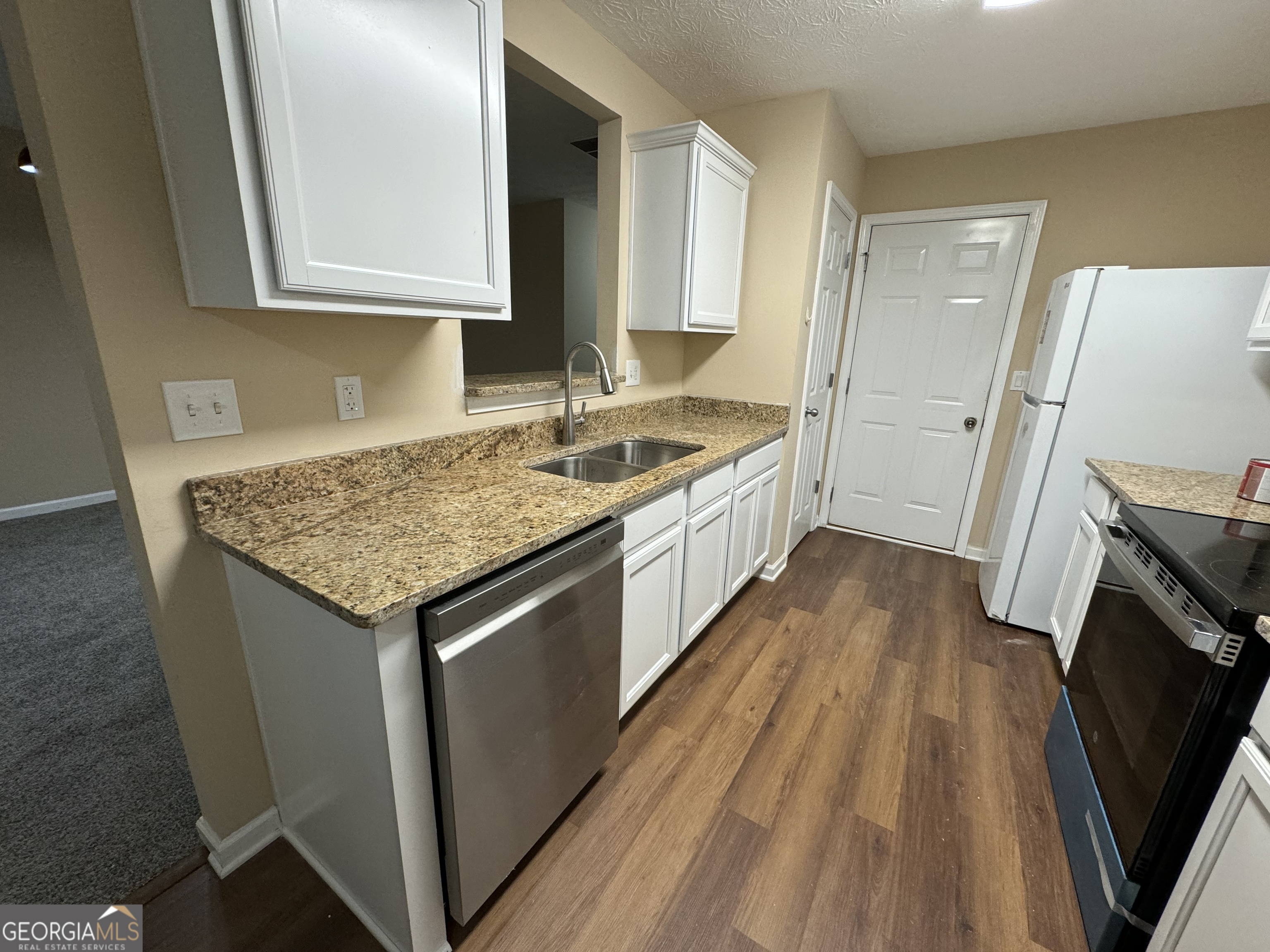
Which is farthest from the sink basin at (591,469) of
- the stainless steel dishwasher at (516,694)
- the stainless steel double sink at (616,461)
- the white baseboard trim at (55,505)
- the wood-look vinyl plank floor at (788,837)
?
the white baseboard trim at (55,505)

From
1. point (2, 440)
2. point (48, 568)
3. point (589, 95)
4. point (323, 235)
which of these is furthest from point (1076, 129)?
point (2, 440)

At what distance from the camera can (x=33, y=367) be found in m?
3.27

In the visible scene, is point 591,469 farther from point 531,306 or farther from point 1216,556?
point 531,306

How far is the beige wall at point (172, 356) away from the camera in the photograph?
865mm

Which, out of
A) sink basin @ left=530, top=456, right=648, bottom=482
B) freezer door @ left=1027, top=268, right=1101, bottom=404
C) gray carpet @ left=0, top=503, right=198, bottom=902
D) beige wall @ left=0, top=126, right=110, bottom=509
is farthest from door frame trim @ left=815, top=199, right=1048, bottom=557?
beige wall @ left=0, top=126, right=110, bottom=509

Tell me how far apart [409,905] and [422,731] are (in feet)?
1.26

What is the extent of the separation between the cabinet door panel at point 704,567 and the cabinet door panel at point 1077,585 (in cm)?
121

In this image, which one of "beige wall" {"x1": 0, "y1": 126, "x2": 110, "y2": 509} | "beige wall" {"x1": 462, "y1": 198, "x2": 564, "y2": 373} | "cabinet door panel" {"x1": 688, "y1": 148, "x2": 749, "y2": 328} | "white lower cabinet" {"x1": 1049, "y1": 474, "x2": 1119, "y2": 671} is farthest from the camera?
"beige wall" {"x1": 462, "y1": 198, "x2": 564, "y2": 373}

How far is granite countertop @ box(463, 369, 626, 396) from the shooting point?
1688mm

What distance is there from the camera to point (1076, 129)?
2529 mm

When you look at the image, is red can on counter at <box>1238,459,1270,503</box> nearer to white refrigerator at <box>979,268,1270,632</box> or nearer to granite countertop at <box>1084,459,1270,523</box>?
granite countertop at <box>1084,459,1270,523</box>

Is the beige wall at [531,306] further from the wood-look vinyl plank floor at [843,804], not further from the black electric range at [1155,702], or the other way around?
the black electric range at [1155,702]

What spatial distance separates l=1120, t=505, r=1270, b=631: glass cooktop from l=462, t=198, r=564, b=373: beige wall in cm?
427

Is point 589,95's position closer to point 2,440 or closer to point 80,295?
point 80,295
